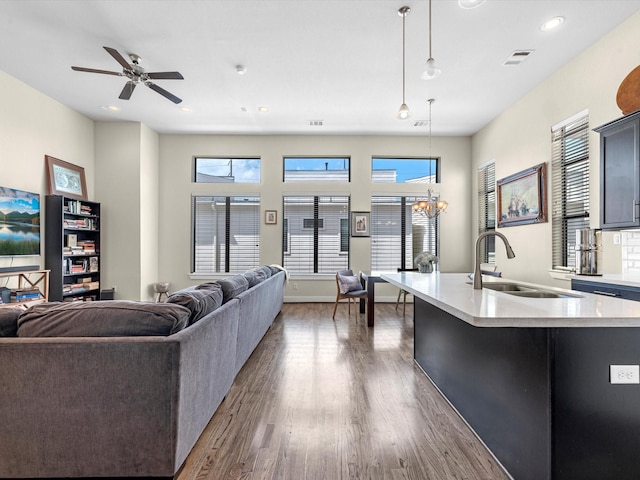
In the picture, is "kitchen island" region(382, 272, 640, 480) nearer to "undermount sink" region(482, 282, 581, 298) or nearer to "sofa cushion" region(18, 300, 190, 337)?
"undermount sink" region(482, 282, 581, 298)

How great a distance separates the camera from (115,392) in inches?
56.2

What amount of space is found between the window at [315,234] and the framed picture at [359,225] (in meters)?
0.14

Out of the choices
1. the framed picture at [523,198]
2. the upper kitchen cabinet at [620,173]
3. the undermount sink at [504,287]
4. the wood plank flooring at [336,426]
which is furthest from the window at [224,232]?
the upper kitchen cabinet at [620,173]

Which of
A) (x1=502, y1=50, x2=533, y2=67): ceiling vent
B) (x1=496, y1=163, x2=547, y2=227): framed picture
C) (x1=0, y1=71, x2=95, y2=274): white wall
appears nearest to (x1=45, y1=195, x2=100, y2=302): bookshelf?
(x1=0, y1=71, x2=95, y2=274): white wall

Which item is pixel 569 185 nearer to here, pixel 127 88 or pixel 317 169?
pixel 317 169

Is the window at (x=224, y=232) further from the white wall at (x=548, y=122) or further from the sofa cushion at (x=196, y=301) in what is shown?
the sofa cushion at (x=196, y=301)

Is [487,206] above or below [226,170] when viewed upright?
below

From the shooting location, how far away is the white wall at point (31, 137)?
4238 millimetres

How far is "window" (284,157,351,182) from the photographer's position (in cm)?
677

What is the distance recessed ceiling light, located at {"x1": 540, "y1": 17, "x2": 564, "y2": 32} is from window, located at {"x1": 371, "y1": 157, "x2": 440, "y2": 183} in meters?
3.52

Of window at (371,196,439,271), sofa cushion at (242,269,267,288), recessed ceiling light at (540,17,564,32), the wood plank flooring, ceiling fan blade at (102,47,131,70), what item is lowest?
the wood plank flooring

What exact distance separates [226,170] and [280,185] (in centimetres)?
123

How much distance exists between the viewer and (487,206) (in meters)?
6.21

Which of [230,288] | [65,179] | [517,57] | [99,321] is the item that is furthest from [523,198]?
[65,179]
